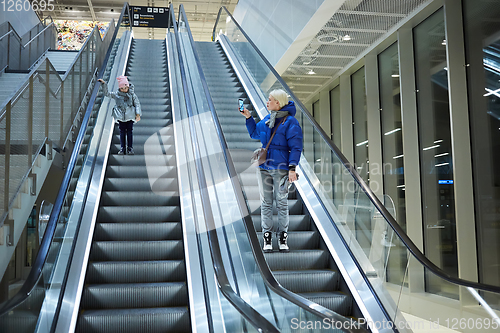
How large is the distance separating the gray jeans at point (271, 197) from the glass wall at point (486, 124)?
3159 mm

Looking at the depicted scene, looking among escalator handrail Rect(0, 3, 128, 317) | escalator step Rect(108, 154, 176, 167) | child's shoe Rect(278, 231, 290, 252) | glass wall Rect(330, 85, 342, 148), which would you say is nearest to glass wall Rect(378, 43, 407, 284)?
glass wall Rect(330, 85, 342, 148)

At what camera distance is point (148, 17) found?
2116 centimetres

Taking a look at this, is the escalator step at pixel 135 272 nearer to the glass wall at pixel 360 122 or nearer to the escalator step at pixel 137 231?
the escalator step at pixel 137 231

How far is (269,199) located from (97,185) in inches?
99.7

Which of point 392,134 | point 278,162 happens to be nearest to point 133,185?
point 278,162

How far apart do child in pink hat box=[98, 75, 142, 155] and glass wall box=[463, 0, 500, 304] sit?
17.7ft

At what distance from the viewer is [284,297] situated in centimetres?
290

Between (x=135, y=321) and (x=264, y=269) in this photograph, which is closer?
(x=264, y=269)

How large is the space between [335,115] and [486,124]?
6408mm

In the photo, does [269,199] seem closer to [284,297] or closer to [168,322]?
[168,322]

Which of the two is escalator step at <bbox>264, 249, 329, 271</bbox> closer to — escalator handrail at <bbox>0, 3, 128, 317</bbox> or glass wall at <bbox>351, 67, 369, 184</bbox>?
escalator handrail at <bbox>0, 3, 128, 317</bbox>

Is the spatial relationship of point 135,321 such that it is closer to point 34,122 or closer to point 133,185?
point 133,185

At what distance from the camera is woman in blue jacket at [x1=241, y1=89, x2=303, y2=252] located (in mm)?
4707

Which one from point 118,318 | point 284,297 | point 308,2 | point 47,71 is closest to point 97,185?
point 47,71
